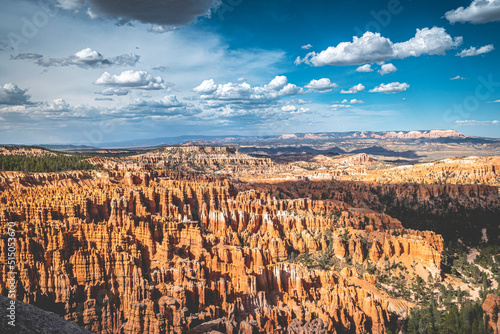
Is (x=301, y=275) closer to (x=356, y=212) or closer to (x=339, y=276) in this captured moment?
(x=339, y=276)

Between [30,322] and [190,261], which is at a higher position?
[30,322]

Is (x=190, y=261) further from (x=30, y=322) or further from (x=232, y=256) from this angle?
(x=30, y=322)

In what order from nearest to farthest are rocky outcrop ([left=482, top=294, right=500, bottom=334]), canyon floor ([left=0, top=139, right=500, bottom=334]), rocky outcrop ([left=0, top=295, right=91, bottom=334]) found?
rocky outcrop ([left=0, top=295, right=91, bottom=334]) → rocky outcrop ([left=482, top=294, right=500, bottom=334]) → canyon floor ([left=0, top=139, right=500, bottom=334])

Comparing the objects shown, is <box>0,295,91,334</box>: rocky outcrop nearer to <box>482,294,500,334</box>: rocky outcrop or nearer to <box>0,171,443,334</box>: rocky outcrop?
<box>0,171,443,334</box>: rocky outcrop

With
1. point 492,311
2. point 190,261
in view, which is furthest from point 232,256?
point 492,311

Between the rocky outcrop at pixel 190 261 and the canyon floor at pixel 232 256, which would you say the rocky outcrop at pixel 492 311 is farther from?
the rocky outcrop at pixel 190 261

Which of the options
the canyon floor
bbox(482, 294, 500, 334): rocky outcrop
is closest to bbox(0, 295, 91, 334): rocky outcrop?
the canyon floor

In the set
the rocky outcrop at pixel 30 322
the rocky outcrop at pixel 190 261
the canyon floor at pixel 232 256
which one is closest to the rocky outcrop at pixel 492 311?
the canyon floor at pixel 232 256

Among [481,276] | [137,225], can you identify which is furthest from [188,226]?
[481,276]
